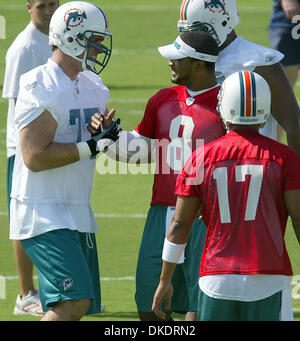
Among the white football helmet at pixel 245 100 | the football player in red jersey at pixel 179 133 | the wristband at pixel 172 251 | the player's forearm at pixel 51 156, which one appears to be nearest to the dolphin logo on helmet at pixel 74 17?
the football player in red jersey at pixel 179 133

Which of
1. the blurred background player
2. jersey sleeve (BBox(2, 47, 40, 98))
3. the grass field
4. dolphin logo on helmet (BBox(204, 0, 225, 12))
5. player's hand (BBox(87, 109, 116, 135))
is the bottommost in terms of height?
the grass field

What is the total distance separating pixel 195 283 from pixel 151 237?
0.43 metres

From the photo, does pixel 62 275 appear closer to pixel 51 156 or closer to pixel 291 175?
pixel 51 156

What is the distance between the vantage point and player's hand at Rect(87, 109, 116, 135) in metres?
6.95

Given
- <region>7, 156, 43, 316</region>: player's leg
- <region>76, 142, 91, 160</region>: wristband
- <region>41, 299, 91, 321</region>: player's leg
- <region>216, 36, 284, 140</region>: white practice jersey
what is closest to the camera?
<region>41, 299, 91, 321</region>: player's leg

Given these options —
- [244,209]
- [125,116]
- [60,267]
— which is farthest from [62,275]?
[125,116]

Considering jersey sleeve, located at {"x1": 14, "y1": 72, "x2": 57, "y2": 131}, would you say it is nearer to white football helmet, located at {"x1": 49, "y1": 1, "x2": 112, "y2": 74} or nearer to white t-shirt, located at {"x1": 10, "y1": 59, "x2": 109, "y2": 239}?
white t-shirt, located at {"x1": 10, "y1": 59, "x2": 109, "y2": 239}

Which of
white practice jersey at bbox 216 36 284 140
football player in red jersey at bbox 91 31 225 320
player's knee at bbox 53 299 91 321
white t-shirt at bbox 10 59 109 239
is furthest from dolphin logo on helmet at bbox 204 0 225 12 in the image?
player's knee at bbox 53 299 91 321

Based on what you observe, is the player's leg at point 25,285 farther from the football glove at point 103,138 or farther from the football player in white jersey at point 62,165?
the football glove at point 103,138

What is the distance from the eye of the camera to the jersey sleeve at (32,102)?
22.6 ft

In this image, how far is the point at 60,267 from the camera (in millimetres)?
6848

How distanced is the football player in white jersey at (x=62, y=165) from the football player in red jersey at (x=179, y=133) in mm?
247

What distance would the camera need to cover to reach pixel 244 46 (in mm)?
7637

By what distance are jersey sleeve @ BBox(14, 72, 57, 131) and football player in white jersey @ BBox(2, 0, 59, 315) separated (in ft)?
6.05
